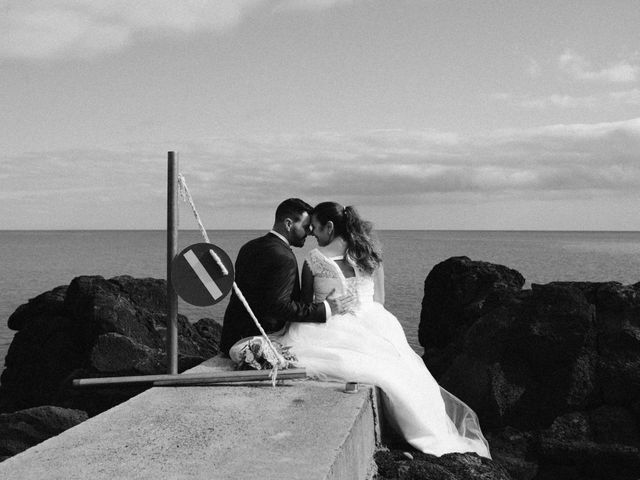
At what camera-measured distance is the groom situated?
6569 millimetres

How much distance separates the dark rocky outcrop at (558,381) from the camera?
29.5 feet

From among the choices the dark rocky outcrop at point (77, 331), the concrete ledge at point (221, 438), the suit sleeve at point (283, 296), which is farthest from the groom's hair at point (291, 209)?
the dark rocky outcrop at point (77, 331)

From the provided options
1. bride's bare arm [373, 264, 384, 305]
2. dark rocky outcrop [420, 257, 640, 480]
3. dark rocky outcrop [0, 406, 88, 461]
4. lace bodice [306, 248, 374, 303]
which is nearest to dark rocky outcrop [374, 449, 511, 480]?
lace bodice [306, 248, 374, 303]

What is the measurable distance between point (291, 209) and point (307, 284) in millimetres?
792

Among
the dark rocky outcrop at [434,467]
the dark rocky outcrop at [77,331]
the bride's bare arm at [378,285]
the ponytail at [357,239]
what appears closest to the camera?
the dark rocky outcrop at [434,467]

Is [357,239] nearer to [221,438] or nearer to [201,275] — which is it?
[201,275]

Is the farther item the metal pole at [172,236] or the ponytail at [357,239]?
the ponytail at [357,239]

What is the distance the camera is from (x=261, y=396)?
18.6 ft

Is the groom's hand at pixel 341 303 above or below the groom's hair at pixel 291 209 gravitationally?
below

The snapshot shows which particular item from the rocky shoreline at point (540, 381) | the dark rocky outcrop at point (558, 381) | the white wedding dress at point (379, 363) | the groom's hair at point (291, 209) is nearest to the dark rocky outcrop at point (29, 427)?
the rocky shoreline at point (540, 381)

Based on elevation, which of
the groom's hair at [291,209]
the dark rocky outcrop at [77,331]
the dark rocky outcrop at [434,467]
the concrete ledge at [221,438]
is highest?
the groom's hair at [291,209]

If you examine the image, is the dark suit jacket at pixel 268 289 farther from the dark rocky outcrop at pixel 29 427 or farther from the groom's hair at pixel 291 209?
the dark rocky outcrop at pixel 29 427

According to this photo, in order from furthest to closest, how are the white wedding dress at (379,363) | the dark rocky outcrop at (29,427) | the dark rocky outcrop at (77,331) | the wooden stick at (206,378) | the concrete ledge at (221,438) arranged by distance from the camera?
the dark rocky outcrop at (77,331)
the dark rocky outcrop at (29,427)
the white wedding dress at (379,363)
the wooden stick at (206,378)
the concrete ledge at (221,438)

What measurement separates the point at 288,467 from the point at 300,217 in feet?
10.1
